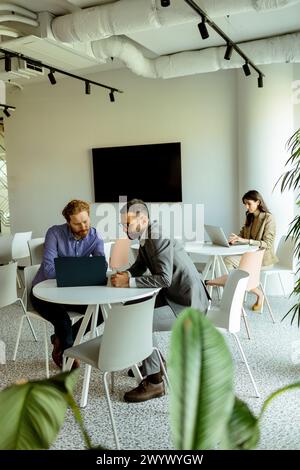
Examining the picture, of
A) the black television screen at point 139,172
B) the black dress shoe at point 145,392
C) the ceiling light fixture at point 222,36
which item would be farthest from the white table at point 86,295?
the black television screen at point 139,172

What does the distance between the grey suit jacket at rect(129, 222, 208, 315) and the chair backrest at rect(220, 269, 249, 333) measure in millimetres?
158

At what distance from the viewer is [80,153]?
7672mm

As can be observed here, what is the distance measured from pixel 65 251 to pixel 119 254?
1.54 meters

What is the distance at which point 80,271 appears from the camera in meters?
3.06

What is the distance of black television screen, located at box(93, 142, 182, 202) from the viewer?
6.76 metres

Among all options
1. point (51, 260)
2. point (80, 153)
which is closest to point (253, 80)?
point (80, 153)

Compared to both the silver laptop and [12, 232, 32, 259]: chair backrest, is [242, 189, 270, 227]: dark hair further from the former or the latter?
[12, 232, 32, 259]: chair backrest

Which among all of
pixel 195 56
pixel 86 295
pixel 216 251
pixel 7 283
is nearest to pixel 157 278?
pixel 86 295

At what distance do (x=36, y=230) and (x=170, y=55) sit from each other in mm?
4115

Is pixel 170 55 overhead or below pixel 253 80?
overhead

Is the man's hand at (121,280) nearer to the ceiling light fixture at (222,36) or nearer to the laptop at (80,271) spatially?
the laptop at (80,271)

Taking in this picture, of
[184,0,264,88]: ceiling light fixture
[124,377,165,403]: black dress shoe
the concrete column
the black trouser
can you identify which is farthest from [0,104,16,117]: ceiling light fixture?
[124,377,165,403]: black dress shoe

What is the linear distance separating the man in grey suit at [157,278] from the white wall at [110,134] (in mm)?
3511
